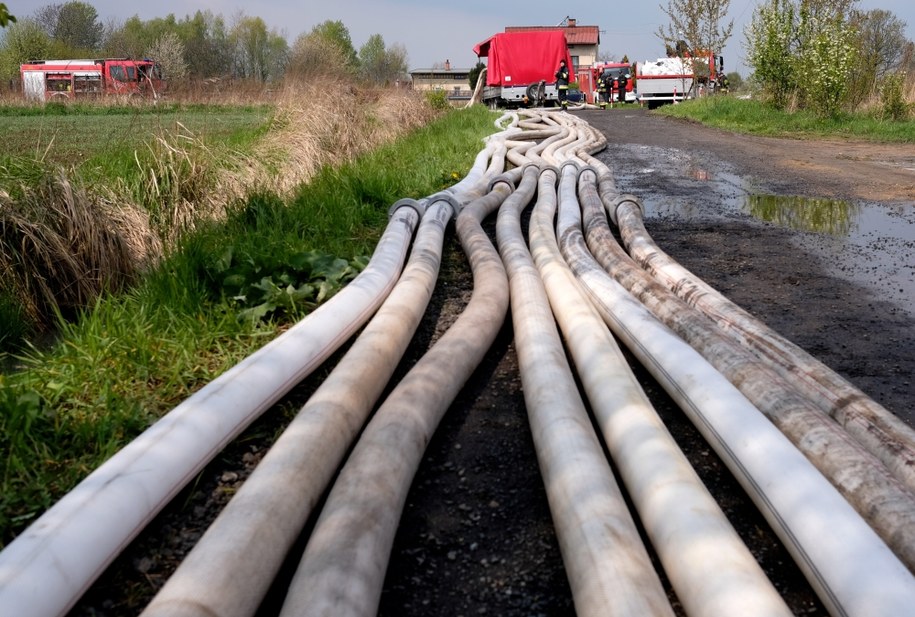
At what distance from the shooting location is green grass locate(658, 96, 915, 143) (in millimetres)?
15113

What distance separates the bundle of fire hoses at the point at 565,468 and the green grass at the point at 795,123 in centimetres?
1342

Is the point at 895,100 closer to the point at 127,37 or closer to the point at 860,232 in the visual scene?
the point at 860,232

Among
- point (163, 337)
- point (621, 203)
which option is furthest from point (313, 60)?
point (163, 337)

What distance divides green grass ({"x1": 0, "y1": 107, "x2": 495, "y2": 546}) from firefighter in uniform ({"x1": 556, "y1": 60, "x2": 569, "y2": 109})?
21344mm

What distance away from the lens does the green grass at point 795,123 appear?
15.1 m

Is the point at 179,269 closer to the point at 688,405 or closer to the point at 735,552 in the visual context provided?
the point at 688,405

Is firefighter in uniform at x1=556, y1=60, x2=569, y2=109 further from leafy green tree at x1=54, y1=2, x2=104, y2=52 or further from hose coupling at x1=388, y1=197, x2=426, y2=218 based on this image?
leafy green tree at x1=54, y1=2, x2=104, y2=52

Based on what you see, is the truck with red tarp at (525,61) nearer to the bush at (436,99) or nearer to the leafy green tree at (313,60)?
the bush at (436,99)

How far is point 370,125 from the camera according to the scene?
12047 mm

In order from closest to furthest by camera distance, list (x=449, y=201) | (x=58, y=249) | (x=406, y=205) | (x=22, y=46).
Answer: (x=58, y=249) < (x=406, y=205) < (x=449, y=201) < (x=22, y=46)

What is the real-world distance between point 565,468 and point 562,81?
26.0m

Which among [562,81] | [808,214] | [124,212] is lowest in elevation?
[808,214]

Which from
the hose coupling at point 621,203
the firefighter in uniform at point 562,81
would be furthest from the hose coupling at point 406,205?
the firefighter in uniform at point 562,81

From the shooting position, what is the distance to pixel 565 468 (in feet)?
7.45
